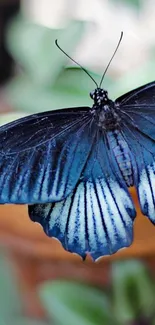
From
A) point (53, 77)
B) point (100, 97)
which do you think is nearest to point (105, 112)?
point (100, 97)

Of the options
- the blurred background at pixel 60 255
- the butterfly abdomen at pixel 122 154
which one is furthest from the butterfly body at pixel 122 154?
the blurred background at pixel 60 255

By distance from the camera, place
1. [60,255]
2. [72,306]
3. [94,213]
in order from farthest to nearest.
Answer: [60,255], [72,306], [94,213]

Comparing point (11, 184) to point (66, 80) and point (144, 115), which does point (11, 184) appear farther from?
point (66, 80)

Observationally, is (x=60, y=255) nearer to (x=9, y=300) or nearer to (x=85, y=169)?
(x=9, y=300)

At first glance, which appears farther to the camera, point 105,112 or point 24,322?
point 24,322

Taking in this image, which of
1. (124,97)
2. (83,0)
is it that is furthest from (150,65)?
(83,0)

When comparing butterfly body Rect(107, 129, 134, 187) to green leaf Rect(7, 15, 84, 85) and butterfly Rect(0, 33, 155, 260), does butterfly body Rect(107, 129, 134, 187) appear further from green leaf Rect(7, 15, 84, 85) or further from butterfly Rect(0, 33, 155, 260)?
green leaf Rect(7, 15, 84, 85)
